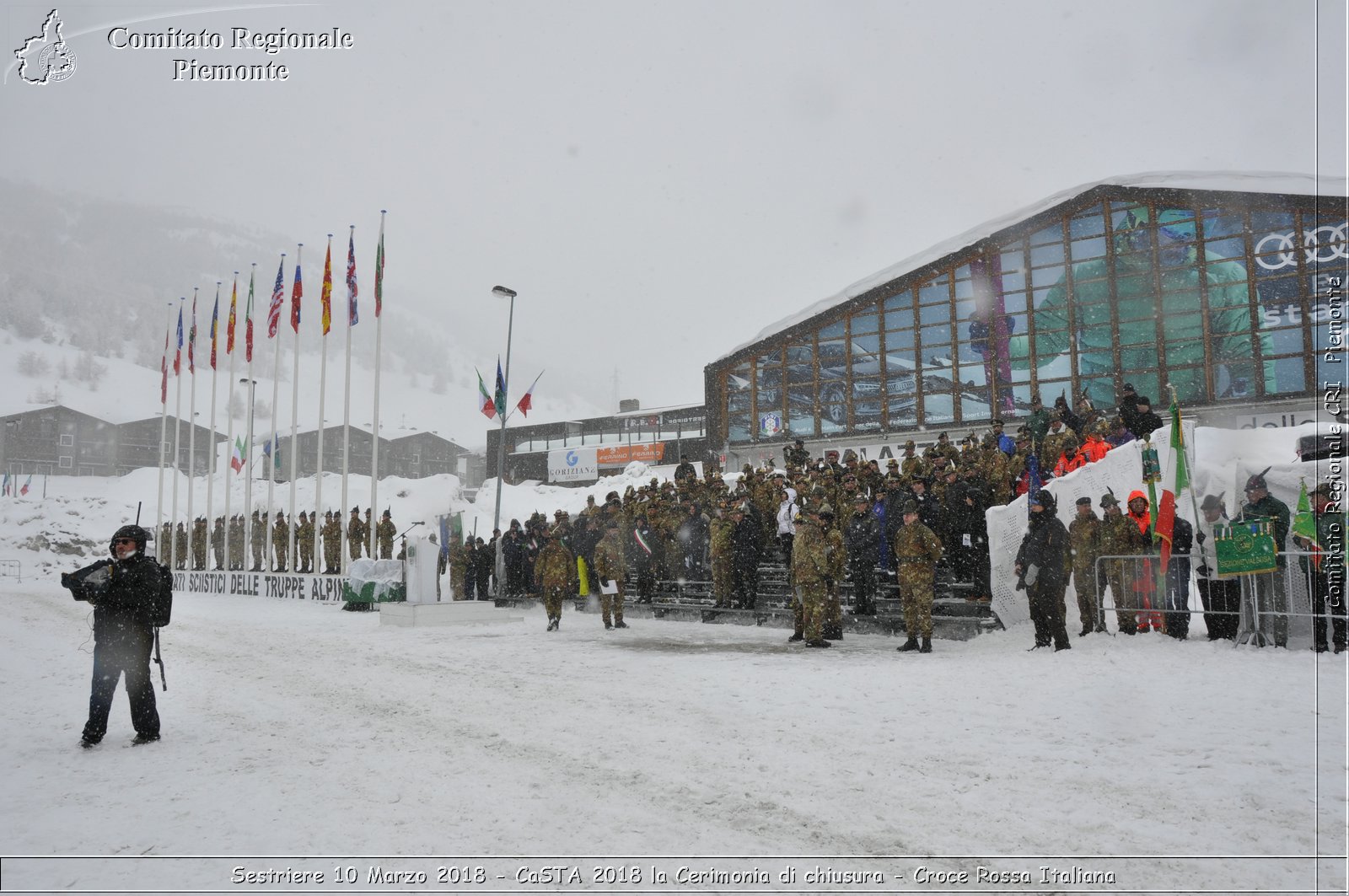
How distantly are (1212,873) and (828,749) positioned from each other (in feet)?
8.46

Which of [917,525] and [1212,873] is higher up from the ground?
[917,525]

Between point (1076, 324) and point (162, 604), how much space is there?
26.1m

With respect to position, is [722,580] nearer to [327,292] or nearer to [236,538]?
[327,292]

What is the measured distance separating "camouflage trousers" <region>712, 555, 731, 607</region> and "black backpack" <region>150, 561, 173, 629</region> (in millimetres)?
9529

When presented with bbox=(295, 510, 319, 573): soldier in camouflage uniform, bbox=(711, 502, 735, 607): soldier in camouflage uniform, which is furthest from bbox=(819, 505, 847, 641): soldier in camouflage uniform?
bbox=(295, 510, 319, 573): soldier in camouflage uniform

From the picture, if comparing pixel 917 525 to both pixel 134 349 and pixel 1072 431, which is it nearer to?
pixel 1072 431

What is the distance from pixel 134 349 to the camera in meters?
158

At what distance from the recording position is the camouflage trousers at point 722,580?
49.5 ft

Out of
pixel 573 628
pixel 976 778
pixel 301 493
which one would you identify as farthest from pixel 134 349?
pixel 976 778

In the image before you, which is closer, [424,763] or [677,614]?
[424,763]

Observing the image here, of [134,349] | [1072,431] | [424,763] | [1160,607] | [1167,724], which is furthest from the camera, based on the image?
[134,349]

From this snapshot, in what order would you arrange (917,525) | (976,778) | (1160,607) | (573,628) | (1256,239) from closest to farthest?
(976,778) < (1160,607) < (917,525) < (573,628) < (1256,239)

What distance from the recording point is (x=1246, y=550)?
344 inches

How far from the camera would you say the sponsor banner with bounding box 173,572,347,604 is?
2368cm
